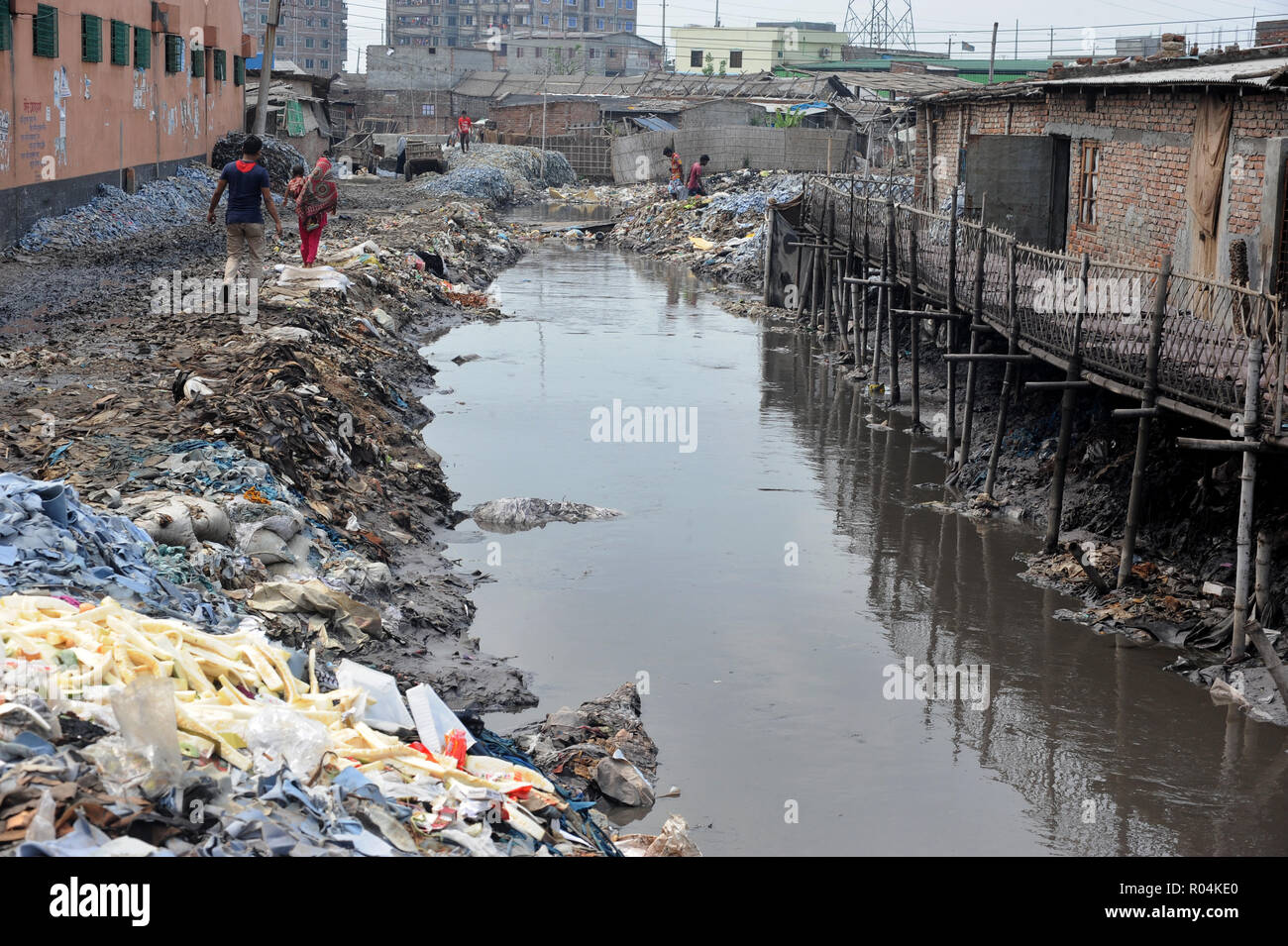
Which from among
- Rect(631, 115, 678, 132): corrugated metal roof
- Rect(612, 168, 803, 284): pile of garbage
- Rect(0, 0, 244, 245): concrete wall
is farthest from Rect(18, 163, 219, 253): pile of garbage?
Rect(631, 115, 678, 132): corrugated metal roof

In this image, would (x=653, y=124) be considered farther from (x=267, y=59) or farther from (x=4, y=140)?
(x=4, y=140)

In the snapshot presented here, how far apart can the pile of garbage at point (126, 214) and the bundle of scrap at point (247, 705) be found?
→ 1633 cm

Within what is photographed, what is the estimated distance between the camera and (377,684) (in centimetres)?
653

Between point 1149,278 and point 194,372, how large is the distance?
30.2 feet

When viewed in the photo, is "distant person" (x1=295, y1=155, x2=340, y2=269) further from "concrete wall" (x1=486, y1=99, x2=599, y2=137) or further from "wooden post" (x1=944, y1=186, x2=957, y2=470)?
"concrete wall" (x1=486, y1=99, x2=599, y2=137)

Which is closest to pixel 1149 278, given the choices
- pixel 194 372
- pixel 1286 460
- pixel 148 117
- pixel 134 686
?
pixel 1286 460

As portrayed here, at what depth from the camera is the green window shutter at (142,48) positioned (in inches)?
1121

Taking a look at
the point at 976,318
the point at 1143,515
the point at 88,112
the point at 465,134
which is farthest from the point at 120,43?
the point at 465,134

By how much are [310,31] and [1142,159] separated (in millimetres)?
Answer: 109028

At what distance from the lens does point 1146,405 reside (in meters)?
9.84

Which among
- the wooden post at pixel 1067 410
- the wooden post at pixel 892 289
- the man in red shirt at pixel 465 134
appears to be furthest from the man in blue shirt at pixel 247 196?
the man in red shirt at pixel 465 134

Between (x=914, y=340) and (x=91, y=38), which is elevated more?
(x=91, y=38)

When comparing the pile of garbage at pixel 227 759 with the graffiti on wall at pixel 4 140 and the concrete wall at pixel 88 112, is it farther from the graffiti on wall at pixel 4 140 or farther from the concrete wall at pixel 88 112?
the concrete wall at pixel 88 112

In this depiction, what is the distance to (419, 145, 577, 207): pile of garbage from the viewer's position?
43531 millimetres
